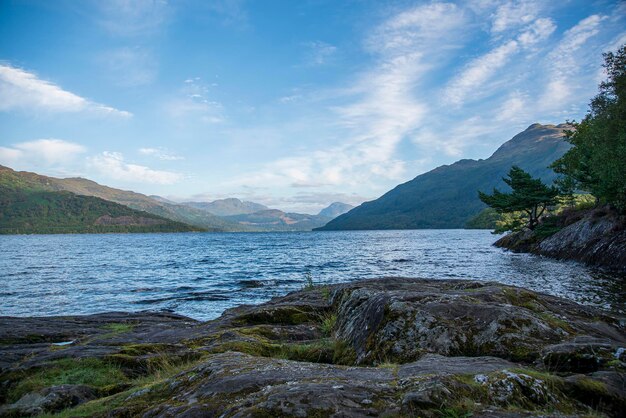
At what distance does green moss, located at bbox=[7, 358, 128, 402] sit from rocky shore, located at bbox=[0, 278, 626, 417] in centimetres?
4

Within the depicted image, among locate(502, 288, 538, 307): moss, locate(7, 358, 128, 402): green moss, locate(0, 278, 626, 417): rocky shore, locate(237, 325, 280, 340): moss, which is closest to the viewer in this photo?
locate(0, 278, 626, 417): rocky shore

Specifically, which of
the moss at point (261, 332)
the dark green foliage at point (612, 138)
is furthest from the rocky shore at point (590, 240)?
the moss at point (261, 332)

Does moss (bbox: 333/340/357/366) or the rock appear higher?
moss (bbox: 333/340/357/366)

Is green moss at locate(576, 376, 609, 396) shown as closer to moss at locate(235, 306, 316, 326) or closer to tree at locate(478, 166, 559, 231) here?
moss at locate(235, 306, 316, 326)

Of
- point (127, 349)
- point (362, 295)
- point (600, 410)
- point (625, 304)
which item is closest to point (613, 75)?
point (625, 304)

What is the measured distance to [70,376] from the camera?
8680 millimetres

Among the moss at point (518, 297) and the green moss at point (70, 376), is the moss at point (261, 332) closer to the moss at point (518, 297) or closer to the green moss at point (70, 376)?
the green moss at point (70, 376)

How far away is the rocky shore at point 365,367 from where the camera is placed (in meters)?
3.93

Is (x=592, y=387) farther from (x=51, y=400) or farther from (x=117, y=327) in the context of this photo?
(x=117, y=327)

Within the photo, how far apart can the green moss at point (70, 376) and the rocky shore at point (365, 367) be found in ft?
0.12

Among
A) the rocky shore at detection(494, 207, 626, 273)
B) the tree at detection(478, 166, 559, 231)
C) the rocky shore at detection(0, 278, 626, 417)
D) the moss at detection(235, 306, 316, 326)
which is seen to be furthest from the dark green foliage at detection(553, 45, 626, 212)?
the moss at detection(235, 306, 316, 326)

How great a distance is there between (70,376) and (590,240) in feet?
151

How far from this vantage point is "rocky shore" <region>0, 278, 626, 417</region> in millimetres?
3926

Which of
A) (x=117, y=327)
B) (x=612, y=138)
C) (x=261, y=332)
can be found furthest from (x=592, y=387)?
(x=612, y=138)
